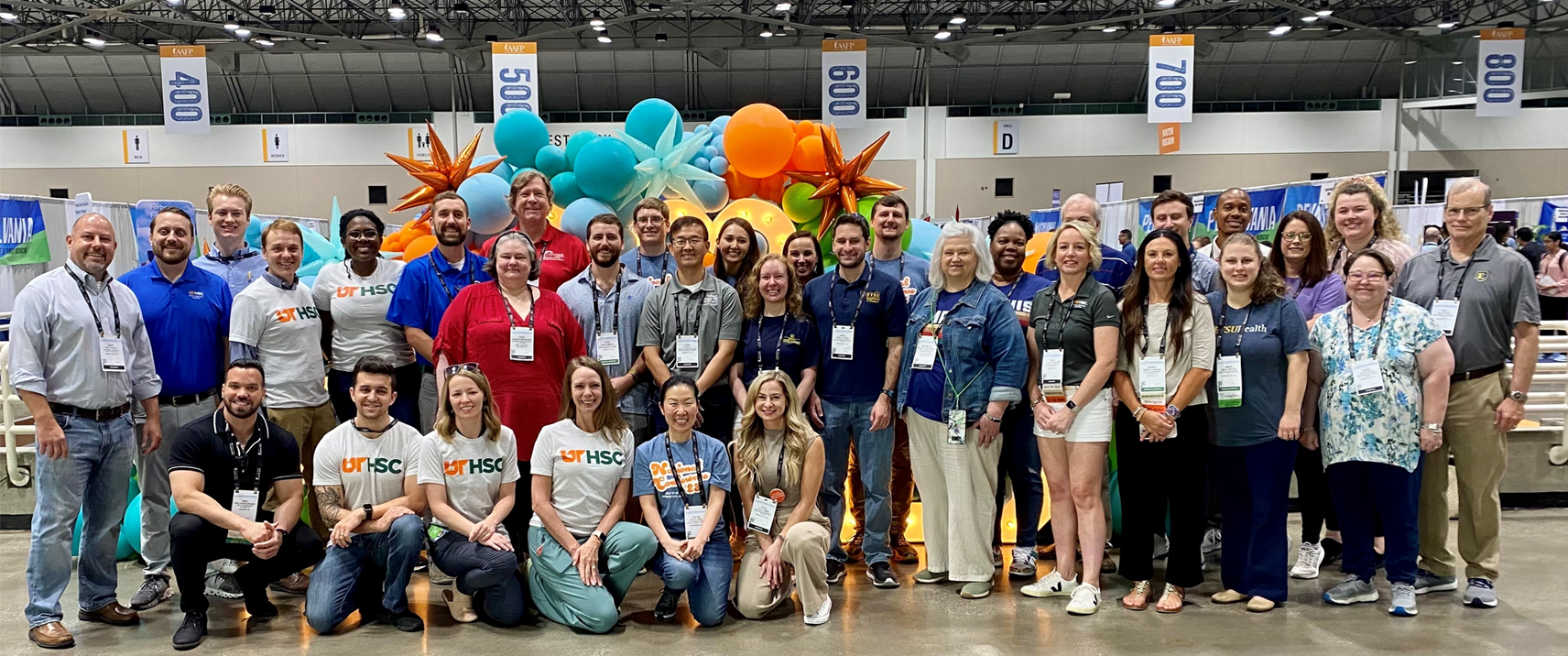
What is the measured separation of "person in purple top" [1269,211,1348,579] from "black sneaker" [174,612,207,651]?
418 centimetres

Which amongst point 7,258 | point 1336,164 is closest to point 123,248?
point 7,258

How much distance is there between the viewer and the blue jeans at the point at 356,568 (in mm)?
3623

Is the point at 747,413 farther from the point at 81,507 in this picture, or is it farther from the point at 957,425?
the point at 81,507

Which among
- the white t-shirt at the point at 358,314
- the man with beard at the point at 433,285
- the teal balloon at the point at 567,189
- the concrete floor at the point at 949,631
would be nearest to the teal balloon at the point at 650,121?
the teal balloon at the point at 567,189

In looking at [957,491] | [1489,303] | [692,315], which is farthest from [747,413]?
[1489,303]

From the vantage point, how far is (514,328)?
3936 millimetres

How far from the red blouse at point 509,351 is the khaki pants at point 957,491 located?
145 cm

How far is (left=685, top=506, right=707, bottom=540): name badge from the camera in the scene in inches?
148

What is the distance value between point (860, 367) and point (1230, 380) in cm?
140

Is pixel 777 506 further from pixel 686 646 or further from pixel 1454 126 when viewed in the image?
pixel 1454 126

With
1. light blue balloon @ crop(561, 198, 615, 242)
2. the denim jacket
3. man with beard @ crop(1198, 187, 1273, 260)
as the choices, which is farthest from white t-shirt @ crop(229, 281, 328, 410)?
man with beard @ crop(1198, 187, 1273, 260)

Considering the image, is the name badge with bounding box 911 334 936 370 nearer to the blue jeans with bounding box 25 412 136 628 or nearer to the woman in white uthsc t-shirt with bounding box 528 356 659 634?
the woman in white uthsc t-shirt with bounding box 528 356 659 634

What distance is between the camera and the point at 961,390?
388 cm

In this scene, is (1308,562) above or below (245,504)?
below
